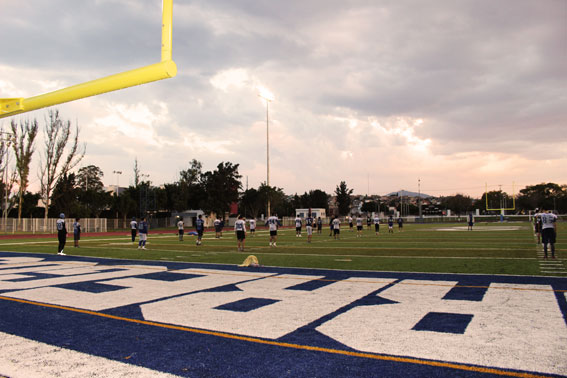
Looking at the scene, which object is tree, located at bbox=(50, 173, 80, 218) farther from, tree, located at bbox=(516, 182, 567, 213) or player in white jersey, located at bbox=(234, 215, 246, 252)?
tree, located at bbox=(516, 182, 567, 213)

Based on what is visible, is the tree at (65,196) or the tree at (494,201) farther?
the tree at (494,201)

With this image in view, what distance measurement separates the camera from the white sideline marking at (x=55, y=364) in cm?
391

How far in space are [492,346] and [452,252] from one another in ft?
39.3

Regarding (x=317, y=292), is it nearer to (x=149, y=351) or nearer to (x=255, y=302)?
(x=255, y=302)

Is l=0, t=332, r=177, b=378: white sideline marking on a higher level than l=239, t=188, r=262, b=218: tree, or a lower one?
lower

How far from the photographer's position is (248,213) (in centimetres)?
8419

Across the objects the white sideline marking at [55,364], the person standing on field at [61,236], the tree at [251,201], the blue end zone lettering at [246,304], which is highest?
the tree at [251,201]

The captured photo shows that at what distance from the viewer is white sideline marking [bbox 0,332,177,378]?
3.91m

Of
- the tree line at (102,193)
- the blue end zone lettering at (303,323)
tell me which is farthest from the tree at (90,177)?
the blue end zone lettering at (303,323)

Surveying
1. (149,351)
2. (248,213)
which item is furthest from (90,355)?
(248,213)

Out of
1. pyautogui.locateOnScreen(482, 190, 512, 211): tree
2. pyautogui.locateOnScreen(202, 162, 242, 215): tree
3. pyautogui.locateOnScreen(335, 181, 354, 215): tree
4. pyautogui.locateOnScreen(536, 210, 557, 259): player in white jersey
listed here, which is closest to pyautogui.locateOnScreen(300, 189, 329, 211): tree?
pyautogui.locateOnScreen(335, 181, 354, 215): tree

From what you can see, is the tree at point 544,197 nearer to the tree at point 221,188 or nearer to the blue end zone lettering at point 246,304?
the tree at point 221,188

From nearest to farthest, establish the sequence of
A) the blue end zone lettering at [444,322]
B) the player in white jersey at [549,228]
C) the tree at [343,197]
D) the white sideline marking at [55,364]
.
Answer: the white sideline marking at [55,364], the blue end zone lettering at [444,322], the player in white jersey at [549,228], the tree at [343,197]

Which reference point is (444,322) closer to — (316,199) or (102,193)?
(102,193)
